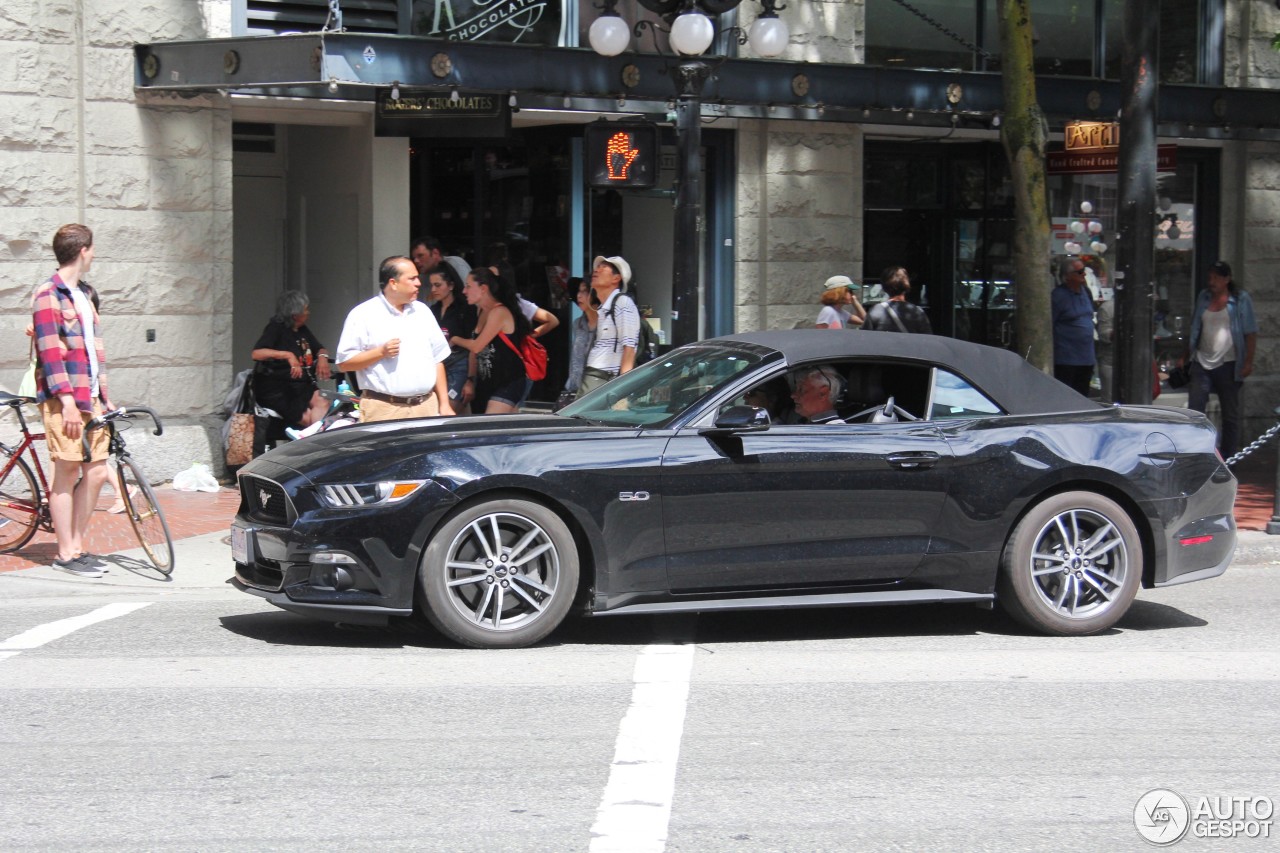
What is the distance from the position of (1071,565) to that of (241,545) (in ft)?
13.2

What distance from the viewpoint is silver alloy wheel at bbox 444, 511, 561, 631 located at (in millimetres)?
7121

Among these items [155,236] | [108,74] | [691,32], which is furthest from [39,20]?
[691,32]

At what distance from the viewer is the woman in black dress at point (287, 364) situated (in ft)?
42.1

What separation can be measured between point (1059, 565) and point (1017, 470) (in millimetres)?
552

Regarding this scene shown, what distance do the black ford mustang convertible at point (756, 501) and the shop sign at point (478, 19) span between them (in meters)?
6.56

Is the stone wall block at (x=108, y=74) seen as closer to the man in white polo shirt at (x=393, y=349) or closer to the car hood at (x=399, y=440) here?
the man in white polo shirt at (x=393, y=349)

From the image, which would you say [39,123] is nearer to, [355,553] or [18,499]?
[18,499]

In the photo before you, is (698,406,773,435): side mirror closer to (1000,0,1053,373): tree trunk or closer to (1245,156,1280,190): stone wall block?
(1000,0,1053,373): tree trunk

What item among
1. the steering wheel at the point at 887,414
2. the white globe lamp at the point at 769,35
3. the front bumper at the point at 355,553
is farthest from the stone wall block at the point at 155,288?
the steering wheel at the point at 887,414

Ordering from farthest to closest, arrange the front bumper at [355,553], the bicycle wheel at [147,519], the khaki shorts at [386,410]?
the khaki shorts at [386,410] < the bicycle wheel at [147,519] < the front bumper at [355,553]

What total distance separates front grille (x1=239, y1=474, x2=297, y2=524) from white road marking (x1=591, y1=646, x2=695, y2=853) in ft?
5.71

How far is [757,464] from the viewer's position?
7375mm

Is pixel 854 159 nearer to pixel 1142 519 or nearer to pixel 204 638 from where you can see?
pixel 1142 519

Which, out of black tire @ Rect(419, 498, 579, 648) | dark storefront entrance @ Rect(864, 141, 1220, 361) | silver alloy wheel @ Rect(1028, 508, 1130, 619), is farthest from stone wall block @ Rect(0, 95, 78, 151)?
silver alloy wheel @ Rect(1028, 508, 1130, 619)
